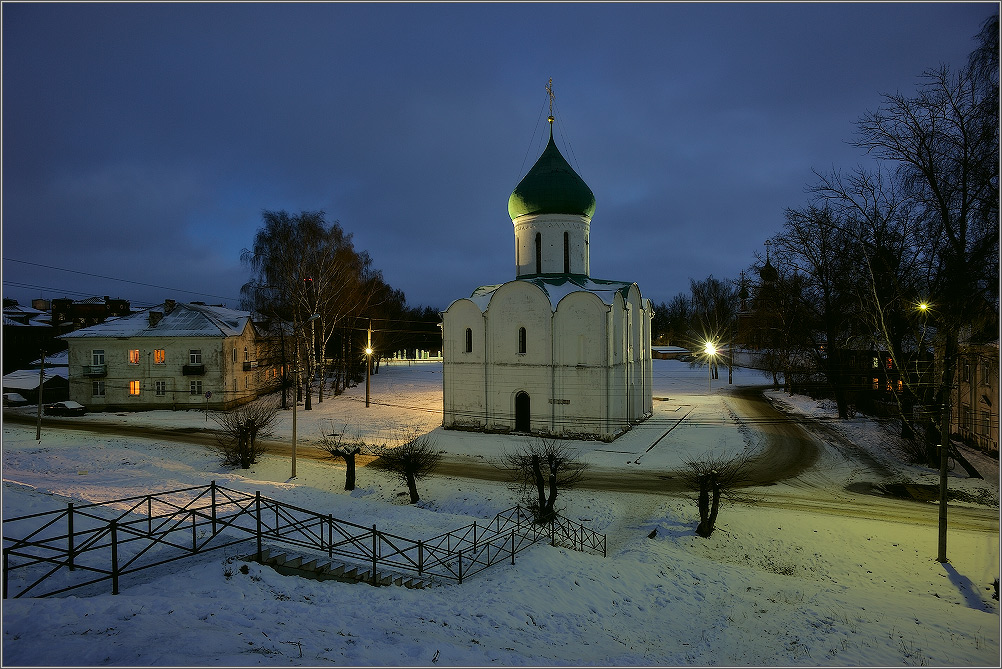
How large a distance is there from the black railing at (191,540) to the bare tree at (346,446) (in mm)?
4116

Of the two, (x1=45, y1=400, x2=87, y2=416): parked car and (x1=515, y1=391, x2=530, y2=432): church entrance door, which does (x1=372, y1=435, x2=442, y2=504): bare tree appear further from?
(x1=45, y1=400, x2=87, y2=416): parked car

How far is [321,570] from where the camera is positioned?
938 centimetres

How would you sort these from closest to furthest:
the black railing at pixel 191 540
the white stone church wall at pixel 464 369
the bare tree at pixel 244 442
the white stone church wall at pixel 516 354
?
the black railing at pixel 191 540
the bare tree at pixel 244 442
the white stone church wall at pixel 516 354
the white stone church wall at pixel 464 369

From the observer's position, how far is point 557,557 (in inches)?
444

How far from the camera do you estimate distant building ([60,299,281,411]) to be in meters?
31.2

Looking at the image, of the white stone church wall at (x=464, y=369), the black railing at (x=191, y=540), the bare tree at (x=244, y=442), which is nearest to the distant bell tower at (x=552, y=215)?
the white stone church wall at (x=464, y=369)

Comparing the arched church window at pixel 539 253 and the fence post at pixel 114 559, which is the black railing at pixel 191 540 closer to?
the fence post at pixel 114 559

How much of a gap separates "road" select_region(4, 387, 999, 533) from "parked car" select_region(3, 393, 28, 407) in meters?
4.66

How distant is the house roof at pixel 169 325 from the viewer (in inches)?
1238

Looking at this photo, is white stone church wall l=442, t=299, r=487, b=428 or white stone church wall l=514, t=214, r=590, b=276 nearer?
white stone church wall l=442, t=299, r=487, b=428

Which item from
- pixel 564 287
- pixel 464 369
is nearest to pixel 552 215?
pixel 564 287

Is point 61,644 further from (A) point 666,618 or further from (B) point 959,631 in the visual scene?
(B) point 959,631

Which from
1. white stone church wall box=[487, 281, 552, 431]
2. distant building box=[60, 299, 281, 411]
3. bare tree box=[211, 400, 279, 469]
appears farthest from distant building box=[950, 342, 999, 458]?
distant building box=[60, 299, 281, 411]

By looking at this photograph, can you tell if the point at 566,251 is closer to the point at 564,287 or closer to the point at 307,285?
the point at 564,287
